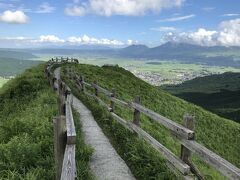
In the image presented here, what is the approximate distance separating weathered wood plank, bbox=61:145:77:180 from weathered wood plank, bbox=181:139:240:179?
2.82m

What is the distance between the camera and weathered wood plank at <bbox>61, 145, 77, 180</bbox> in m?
5.87

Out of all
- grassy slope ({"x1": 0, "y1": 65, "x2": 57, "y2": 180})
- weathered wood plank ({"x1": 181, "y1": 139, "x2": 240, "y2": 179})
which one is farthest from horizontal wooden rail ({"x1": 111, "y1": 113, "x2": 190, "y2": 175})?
grassy slope ({"x1": 0, "y1": 65, "x2": 57, "y2": 180})

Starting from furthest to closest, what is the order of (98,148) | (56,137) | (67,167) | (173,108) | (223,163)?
(173,108) < (98,148) < (223,163) < (56,137) < (67,167)

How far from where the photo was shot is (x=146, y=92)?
49781 mm

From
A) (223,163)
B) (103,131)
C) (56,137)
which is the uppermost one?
(56,137)

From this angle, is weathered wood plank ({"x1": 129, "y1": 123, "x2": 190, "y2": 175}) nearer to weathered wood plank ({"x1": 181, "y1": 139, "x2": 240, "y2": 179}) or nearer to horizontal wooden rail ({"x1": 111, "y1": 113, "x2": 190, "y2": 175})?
horizontal wooden rail ({"x1": 111, "y1": 113, "x2": 190, "y2": 175})

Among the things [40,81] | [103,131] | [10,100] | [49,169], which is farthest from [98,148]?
[40,81]

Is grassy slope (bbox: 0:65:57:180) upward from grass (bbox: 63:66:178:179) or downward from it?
upward

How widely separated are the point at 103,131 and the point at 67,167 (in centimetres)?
1198

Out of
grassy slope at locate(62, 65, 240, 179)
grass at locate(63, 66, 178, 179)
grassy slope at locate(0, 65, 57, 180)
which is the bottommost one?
grassy slope at locate(62, 65, 240, 179)

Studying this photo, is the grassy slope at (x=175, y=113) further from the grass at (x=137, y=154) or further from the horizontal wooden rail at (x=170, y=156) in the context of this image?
the horizontal wooden rail at (x=170, y=156)

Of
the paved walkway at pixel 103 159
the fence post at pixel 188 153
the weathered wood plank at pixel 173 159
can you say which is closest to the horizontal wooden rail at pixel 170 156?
the weathered wood plank at pixel 173 159

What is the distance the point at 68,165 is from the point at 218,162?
118 inches

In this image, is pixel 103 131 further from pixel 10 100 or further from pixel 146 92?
pixel 146 92
